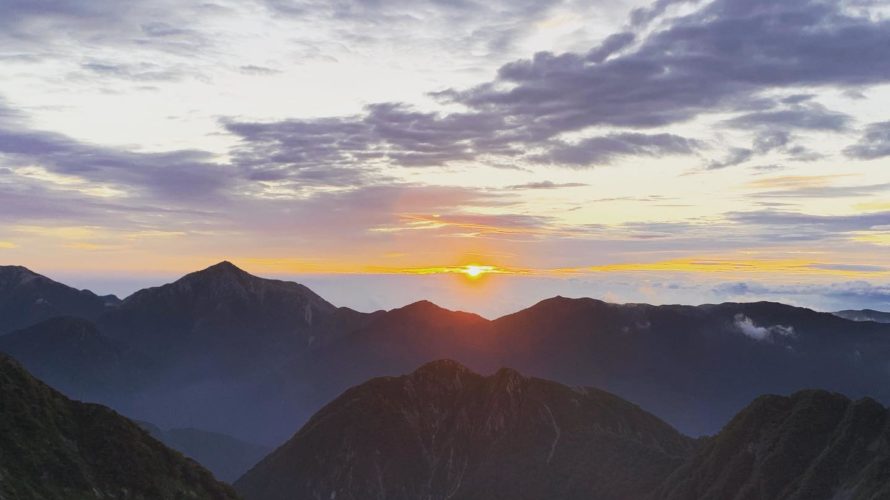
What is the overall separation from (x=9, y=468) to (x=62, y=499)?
13715 millimetres

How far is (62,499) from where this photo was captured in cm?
19150

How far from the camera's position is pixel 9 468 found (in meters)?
189
